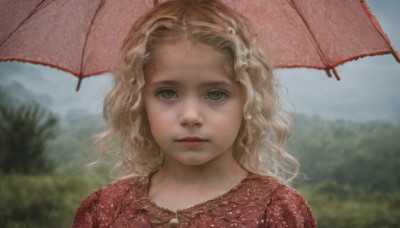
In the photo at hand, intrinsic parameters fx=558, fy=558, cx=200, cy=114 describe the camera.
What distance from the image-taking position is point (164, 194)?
1.57m

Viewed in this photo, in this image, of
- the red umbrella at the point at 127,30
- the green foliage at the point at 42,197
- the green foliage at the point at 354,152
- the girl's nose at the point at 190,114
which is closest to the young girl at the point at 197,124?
the girl's nose at the point at 190,114

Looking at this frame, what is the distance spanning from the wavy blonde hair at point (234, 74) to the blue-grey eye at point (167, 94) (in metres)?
0.09

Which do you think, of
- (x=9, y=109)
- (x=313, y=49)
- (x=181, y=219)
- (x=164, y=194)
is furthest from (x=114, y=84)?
(x=9, y=109)

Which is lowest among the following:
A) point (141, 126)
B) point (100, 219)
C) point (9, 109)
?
point (9, 109)

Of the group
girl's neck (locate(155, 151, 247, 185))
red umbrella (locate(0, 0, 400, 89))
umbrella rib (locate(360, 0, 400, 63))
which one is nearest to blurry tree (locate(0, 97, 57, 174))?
red umbrella (locate(0, 0, 400, 89))

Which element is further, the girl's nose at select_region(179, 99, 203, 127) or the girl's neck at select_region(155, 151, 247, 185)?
the girl's neck at select_region(155, 151, 247, 185)

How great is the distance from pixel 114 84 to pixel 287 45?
547 mm

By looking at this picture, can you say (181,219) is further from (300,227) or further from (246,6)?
(246,6)

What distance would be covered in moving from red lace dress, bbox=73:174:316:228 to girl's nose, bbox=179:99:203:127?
235 millimetres

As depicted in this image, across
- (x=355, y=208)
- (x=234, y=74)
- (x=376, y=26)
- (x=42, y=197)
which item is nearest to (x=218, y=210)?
(x=234, y=74)

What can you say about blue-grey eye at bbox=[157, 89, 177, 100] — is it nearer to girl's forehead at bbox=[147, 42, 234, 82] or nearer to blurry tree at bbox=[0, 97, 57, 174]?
girl's forehead at bbox=[147, 42, 234, 82]

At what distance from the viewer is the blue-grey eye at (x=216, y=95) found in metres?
1.45

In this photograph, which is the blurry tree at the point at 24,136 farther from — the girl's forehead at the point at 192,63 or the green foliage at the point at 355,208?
the girl's forehead at the point at 192,63

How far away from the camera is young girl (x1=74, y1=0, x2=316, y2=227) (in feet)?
4.72
